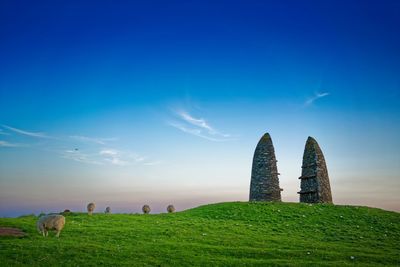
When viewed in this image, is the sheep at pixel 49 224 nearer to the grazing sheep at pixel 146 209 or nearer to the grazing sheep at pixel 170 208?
the grazing sheep at pixel 146 209

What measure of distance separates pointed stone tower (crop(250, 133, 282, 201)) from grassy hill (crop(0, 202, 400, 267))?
675cm

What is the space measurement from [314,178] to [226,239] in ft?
91.8

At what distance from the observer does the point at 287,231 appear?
34.7 metres

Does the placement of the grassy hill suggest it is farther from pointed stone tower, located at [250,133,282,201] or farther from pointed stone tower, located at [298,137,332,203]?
pointed stone tower, located at [298,137,332,203]

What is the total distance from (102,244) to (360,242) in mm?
Result: 21696

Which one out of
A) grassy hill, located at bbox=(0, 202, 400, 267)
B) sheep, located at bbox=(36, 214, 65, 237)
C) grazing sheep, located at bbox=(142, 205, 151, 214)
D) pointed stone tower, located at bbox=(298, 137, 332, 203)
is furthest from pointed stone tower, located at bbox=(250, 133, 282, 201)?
sheep, located at bbox=(36, 214, 65, 237)

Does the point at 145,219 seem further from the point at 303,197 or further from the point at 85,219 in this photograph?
the point at 303,197

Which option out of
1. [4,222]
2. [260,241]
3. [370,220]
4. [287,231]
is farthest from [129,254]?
[370,220]

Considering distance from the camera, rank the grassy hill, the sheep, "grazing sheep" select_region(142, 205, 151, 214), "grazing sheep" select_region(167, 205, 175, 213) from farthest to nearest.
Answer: "grazing sheep" select_region(167, 205, 175, 213) < "grazing sheep" select_region(142, 205, 151, 214) < the sheep < the grassy hill

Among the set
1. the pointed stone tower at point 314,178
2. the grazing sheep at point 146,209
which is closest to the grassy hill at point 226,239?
the pointed stone tower at point 314,178

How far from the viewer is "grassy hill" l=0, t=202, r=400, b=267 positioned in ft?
72.5

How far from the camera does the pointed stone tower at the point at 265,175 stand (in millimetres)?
52344

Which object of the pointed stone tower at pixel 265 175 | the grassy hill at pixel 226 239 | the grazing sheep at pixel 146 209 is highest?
the pointed stone tower at pixel 265 175

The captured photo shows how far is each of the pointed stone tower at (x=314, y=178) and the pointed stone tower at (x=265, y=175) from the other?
4306 mm
